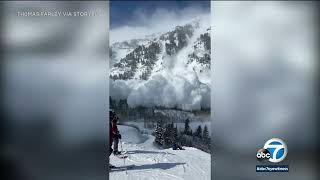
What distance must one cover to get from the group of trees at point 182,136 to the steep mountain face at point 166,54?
413 millimetres

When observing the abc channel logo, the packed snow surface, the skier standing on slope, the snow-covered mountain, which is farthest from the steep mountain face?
the abc channel logo

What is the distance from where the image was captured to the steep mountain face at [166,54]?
3.49 metres

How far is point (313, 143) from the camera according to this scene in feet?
11.5

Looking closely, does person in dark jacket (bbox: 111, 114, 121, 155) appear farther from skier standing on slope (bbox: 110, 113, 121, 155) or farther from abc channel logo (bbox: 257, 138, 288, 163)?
abc channel logo (bbox: 257, 138, 288, 163)

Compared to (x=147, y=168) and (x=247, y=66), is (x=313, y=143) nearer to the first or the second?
(x=247, y=66)

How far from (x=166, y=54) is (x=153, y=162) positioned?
917 millimetres

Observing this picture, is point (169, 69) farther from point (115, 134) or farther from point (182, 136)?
point (115, 134)

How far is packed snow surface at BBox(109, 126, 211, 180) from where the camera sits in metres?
3.50

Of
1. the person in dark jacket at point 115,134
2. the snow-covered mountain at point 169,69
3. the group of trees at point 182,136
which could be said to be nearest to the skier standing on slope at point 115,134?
the person in dark jacket at point 115,134

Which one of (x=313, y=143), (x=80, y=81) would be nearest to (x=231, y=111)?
(x=313, y=143)

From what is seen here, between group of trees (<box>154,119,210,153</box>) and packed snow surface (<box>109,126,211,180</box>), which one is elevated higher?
group of trees (<box>154,119,210,153</box>)

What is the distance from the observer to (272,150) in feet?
11.4

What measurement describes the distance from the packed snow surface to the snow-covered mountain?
0.31m

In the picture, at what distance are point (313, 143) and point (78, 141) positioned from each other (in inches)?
77.1
